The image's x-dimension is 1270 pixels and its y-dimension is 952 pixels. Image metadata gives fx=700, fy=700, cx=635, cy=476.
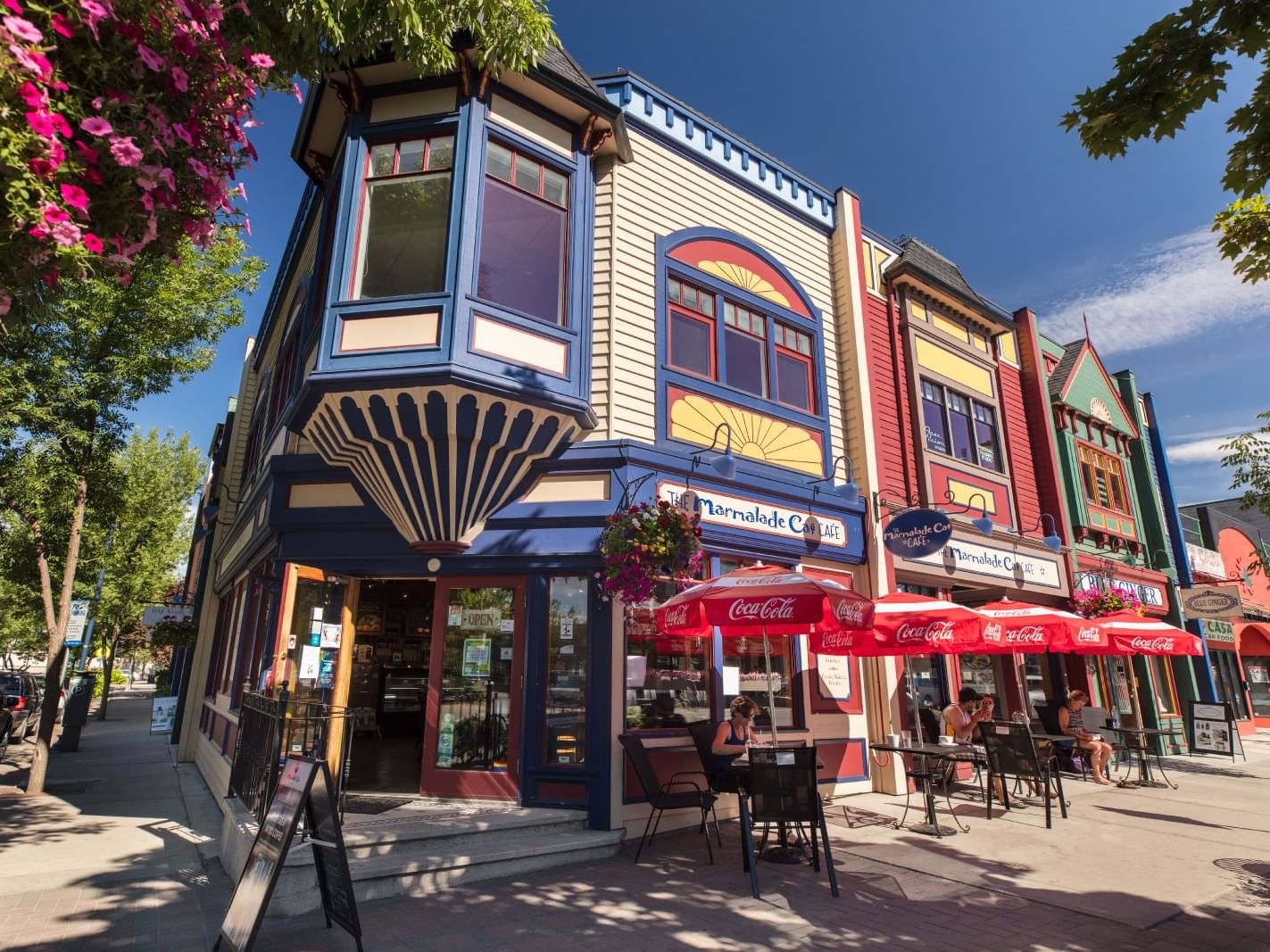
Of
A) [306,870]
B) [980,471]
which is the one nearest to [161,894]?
[306,870]

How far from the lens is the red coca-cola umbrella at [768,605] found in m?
6.41

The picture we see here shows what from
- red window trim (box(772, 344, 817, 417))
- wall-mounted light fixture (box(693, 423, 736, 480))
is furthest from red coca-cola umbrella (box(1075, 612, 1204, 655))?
wall-mounted light fixture (box(693, 423, 736, 480))

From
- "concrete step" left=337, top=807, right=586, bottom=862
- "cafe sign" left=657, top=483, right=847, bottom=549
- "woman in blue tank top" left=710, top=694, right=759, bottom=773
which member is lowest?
"concrete step" left=337, top=807, right=586, bottom=862

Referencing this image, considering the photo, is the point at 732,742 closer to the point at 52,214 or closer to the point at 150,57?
the point at 52,214

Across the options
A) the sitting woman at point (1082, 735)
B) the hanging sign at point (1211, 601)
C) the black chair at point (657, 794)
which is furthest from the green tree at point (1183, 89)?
the hanging sign at point (1211, 601)

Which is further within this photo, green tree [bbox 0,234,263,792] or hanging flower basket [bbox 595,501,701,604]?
green tree [bbox 0,234,263,792]

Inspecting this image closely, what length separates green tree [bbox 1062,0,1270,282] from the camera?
4363 millimetres

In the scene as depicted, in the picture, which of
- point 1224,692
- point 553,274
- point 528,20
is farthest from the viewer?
point 1224,692

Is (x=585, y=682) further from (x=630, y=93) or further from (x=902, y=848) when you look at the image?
(x=630, y=93)

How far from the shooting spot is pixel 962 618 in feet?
28.2

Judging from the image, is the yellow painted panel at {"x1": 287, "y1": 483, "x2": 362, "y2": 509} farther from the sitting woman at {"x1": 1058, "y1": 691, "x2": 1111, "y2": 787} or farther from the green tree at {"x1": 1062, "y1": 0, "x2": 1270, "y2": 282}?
the sitting woman at {"x1": 1058, "y1": 691, "x2": 1111, "y2": 787}

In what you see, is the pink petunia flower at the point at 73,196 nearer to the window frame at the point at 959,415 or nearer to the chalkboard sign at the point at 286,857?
the chalkboard sign at the point at 286,857

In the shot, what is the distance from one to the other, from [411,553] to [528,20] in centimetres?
569

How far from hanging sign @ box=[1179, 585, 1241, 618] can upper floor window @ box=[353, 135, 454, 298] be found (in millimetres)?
18452
